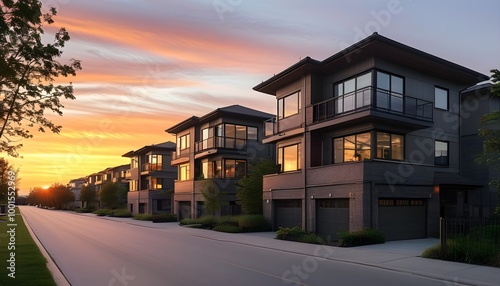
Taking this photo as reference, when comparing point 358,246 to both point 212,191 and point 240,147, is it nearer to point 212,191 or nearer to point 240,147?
point 212,191

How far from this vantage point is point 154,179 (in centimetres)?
6097

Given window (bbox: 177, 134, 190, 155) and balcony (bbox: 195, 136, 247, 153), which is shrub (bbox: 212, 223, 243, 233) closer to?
balcony (bbox: 195, 136, 247, 153)

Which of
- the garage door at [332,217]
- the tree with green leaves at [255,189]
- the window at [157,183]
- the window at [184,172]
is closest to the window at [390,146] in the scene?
the garage door at [332,217]

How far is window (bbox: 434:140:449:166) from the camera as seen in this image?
26016 mm

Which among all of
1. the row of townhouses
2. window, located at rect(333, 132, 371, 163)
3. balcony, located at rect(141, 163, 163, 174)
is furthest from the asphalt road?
balcony, located at rect(141, 163, 163, 174)

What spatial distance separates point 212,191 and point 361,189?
1724cm

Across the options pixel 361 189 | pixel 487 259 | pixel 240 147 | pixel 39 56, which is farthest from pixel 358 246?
pixel 240 147

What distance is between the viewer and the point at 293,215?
27.1 meters

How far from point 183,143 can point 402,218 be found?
1164 inches

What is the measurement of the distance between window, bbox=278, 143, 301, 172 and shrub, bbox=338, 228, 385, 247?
7.95 meters

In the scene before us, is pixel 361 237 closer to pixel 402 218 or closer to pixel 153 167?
pixel 402 218

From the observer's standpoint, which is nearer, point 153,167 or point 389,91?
point 389,91

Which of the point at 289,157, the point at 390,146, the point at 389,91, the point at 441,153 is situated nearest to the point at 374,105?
the point at 389,91

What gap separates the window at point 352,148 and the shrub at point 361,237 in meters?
4.43
